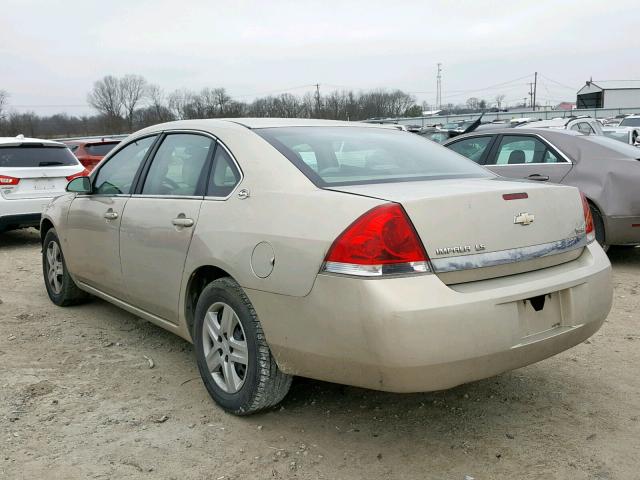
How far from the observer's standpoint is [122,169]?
4.35 metres

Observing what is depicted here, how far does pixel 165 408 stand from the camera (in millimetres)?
3342

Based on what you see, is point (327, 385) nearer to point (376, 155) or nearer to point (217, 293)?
point (217, 293)

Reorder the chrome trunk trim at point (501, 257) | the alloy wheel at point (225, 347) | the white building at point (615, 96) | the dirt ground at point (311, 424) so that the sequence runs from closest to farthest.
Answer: the chrome trunk trim at point (501, 257) < the dirt ground at point (311, 424) < the alloy wheel at point (225, 347) < the white building at point (615, 96)

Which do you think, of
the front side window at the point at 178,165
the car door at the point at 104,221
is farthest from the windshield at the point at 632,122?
the front side window at the point at 178,165

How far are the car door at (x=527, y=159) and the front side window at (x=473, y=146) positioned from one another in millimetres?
156

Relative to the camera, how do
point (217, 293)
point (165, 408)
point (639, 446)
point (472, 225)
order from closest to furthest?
point (472, 225), point (639, 446), point (217, 293), point (165, 408)

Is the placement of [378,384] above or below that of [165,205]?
below

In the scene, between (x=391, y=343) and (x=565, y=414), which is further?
(x=565, y=414)

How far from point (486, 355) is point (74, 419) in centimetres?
214

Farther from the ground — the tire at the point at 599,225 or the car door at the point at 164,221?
the car door at the point at 164,221

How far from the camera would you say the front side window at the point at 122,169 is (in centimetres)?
417

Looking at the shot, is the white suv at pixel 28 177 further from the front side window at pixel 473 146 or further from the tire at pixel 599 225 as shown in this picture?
the tire at pixel 599 225

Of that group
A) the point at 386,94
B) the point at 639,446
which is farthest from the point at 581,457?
the point at 386,94

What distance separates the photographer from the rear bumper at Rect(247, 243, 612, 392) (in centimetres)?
242
